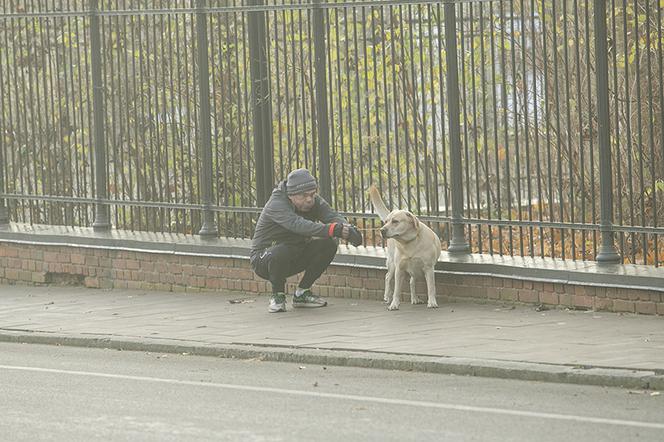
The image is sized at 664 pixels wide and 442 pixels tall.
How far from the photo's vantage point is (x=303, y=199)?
1459cm

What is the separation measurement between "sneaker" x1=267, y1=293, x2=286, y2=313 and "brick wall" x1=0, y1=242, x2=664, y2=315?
0.88 m

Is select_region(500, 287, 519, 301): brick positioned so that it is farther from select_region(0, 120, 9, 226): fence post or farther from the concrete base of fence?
select_region(0, 120, 9, 226): fence post

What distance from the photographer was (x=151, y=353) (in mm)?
12938

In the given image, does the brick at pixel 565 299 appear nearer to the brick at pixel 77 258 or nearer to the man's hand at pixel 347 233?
the man's hand at pixel 347 233

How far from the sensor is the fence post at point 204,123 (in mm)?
16719

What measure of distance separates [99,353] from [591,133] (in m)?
4.35

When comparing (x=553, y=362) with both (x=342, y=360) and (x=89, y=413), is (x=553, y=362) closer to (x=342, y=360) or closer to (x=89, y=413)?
(x=342, y=360)

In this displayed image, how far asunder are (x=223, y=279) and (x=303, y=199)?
82.4 inches

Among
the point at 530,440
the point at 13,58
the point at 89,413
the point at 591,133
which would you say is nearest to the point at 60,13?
the point at 13,58

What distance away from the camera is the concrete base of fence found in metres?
13.3

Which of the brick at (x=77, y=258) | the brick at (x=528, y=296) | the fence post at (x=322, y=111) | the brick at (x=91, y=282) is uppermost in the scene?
the fence post at (x=322, y=111)

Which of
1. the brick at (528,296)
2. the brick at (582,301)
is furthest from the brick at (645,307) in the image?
the brick at (528,296)

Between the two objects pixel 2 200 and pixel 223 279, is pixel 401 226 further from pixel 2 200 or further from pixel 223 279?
pixel 2 200

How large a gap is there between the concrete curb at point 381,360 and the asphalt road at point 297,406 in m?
0.11
